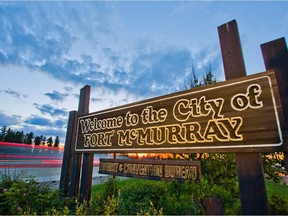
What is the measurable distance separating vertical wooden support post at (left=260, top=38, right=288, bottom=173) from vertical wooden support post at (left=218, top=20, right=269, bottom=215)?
1.08 ft

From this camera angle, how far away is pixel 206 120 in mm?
2910

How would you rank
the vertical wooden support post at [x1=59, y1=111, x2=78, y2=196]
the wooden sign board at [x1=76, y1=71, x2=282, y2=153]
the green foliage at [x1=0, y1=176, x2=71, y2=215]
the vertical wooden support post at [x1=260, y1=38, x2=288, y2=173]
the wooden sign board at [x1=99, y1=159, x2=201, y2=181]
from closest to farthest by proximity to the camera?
the vertical wooden support post at [x1=260, y1=38, x2=288, y2=173], the wooden sign board at [x1=76, y1=71, x2=282, y2=153], the wooden sign board at [x1=99, y1=159, x2=201, y2=181], the green foliage at [x1=0, y1=176, x2=71, y2=215], the vertical wooden support post at [x1=59, y1=111, x2=78, y2=196]

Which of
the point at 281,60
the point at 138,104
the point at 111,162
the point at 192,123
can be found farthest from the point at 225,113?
the point at 111,162

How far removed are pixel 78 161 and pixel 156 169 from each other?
292 cm

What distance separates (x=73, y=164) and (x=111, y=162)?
1672mm

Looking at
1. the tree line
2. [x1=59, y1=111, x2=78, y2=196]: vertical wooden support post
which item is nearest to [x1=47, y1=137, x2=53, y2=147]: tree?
the tree line

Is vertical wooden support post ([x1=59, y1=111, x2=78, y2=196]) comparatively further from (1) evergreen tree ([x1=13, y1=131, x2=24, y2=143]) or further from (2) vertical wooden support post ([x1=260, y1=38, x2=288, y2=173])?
(1) evergreen tree ([x1=13, y1=131, x2=24, y2=143])

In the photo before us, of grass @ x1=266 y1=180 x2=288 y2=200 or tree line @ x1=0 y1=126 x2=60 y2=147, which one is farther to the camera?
tree line @ x1=0 y1=126 x2=60 y2=147

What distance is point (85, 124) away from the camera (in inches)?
212

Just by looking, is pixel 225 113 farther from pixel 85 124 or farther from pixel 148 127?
pixel 85 124

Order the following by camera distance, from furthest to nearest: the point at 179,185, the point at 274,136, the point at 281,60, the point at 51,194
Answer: the point at 51,194, the point at 179,185, the point at 281,60, the point at 274,136

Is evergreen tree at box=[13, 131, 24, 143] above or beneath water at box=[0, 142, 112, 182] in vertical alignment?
above

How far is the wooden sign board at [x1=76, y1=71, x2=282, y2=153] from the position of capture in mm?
2443

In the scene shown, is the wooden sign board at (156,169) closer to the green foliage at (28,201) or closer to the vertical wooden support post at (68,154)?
the green foliage at (28,201)
